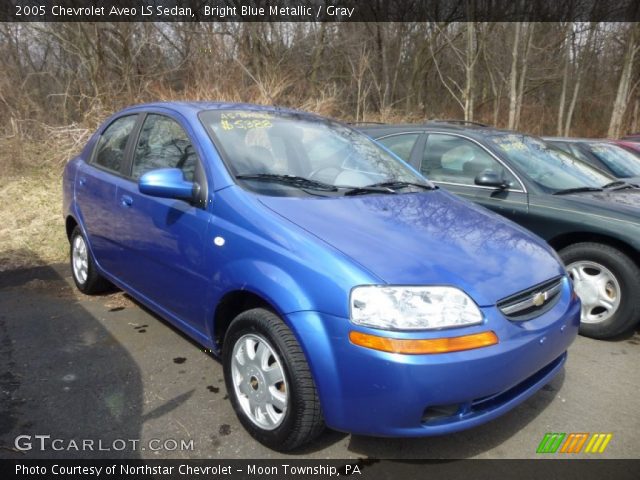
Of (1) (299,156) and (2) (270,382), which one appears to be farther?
(1) (299,156)

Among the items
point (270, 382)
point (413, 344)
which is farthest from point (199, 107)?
point (413, 344)

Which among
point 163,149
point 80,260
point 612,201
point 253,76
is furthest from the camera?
point 253,76

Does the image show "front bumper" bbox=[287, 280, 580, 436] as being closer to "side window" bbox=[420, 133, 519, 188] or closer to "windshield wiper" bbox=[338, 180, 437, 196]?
"windshield wiper" bbox=[338, 180, 437, 196]

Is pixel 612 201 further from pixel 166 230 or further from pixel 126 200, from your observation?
pixel 126 200

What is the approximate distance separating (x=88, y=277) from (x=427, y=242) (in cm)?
311

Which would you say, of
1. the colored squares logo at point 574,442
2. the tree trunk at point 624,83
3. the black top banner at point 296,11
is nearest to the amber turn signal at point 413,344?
the colored squares logo at point 574,442

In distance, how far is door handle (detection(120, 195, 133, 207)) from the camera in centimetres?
325

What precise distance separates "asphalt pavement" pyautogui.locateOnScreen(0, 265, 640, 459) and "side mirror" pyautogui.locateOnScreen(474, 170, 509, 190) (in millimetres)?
1405

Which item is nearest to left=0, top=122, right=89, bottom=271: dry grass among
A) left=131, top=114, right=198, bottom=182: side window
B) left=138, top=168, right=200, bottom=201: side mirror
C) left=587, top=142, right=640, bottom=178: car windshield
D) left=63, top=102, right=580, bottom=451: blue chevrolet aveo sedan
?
left=131, top=114, right=198, bottom=182: side window

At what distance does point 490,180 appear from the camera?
4.12 m

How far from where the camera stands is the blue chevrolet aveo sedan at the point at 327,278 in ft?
A: 6.49

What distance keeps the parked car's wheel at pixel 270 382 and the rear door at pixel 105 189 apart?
59.6 inches

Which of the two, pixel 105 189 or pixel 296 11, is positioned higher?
pixel 296 11

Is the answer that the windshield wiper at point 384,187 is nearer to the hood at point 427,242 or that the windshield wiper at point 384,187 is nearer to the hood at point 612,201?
the hood at point 427,242
